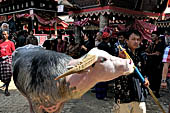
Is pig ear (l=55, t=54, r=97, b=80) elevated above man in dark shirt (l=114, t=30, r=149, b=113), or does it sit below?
above

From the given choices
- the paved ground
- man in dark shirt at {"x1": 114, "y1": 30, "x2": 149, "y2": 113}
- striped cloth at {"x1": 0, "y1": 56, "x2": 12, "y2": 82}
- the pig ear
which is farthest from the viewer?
striped cloth at {"x1": 0, "y1": 56, "x2": 12, "y2": 82}

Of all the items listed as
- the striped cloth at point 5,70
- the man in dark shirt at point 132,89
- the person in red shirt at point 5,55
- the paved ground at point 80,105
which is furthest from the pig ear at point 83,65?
the striped cloth at point 5,70

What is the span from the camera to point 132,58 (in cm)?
232

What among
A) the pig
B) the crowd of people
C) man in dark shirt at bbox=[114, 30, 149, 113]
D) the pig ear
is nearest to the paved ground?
Result: the crowd of people

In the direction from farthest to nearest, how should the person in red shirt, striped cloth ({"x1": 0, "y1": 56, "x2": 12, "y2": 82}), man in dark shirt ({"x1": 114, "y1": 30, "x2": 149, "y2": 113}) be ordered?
striped cloth ({"x1": 0, "y1": 56, "x2": 12, "y2": 82})
the person in red shirt
man in dark shirt ({"x1": 114, "y1": 30, "x2": 149, "y2": 113})

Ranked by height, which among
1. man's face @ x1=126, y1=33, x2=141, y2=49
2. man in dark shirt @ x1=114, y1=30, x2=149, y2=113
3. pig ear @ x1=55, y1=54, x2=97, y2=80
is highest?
man's face @ x1=126, y1=33, x2=141, y2=49

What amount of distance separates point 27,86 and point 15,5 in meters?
17.1

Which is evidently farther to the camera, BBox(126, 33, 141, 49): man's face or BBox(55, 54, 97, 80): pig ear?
BBox(126, 33, 141, 49): man's face

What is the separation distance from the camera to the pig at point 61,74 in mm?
1503

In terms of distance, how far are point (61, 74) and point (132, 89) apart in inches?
44.7

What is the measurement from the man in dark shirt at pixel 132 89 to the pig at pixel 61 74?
798 mm

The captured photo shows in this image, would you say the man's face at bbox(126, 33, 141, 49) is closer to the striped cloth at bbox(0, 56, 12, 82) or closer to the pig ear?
the pig ear

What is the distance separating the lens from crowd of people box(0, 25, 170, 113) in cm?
232

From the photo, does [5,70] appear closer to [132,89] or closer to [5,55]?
[5,55]
